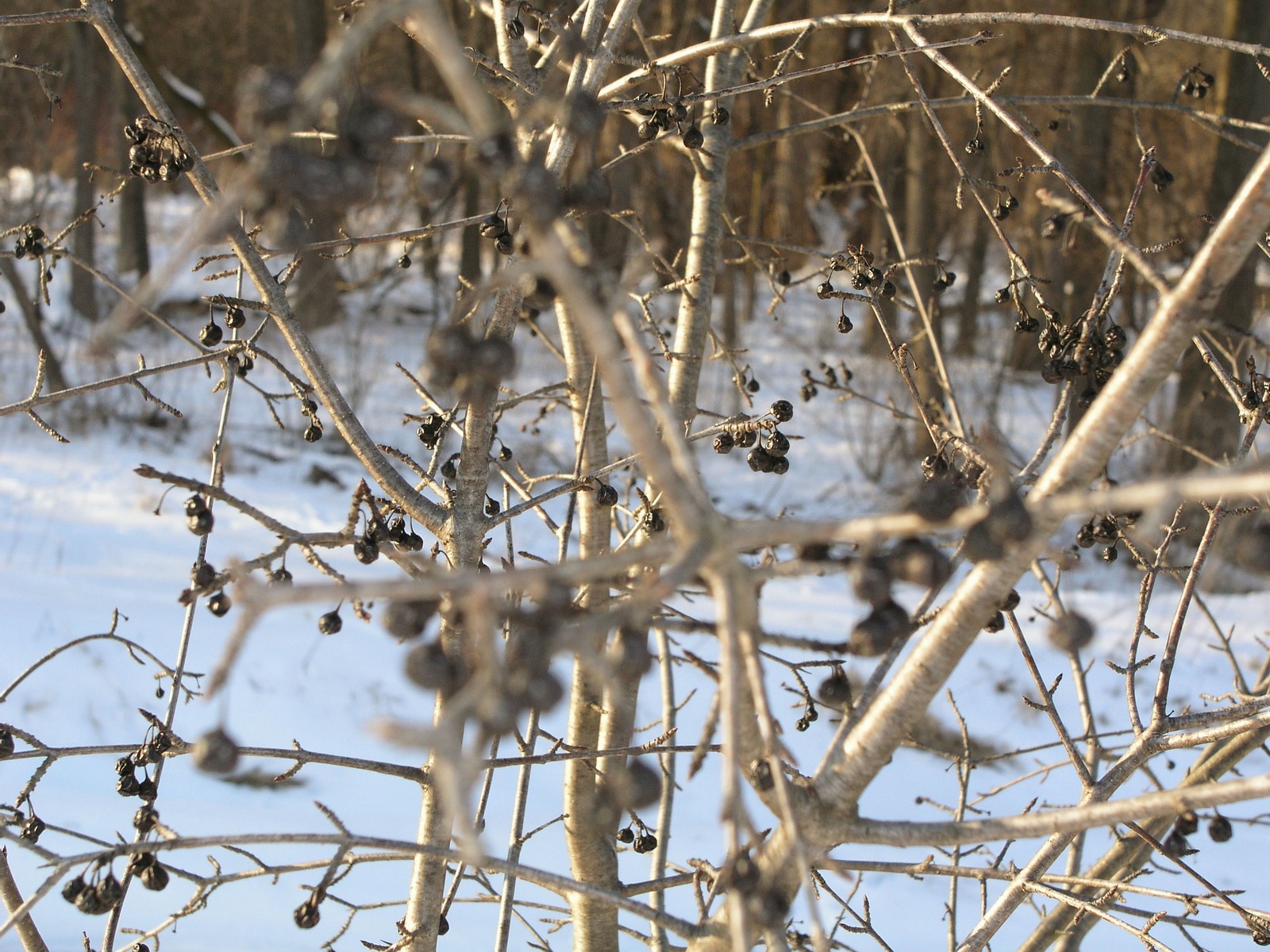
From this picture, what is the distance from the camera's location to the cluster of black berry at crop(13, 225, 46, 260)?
179 centimetres

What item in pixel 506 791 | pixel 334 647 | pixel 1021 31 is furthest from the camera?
pixel 1021 31

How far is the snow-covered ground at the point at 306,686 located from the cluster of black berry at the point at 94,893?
2.43 ft

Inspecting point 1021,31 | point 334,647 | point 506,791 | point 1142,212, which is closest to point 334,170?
point 506,791

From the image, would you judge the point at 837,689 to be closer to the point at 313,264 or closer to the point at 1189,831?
the point at 1189,831

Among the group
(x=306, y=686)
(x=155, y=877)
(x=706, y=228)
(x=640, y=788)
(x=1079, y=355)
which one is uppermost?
(x=306, y=686)

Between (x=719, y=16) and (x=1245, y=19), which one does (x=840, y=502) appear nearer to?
(x=1245, y=19)

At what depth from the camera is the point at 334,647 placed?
5508 millimetres

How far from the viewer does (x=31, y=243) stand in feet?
6.02

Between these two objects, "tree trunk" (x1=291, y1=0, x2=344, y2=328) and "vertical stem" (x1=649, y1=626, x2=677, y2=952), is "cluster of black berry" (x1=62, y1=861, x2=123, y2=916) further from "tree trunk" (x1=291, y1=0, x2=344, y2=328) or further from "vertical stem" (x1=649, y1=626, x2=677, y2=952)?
"tree trunk" (x1=291, y1=0, x2=344, y2=328)

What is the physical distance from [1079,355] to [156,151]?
142 centimetres

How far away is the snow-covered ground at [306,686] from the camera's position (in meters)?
3.81

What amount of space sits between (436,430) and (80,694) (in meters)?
3.57

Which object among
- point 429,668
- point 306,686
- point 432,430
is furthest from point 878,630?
point 306,686

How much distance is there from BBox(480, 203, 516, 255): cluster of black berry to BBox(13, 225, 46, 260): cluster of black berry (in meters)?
0.76
